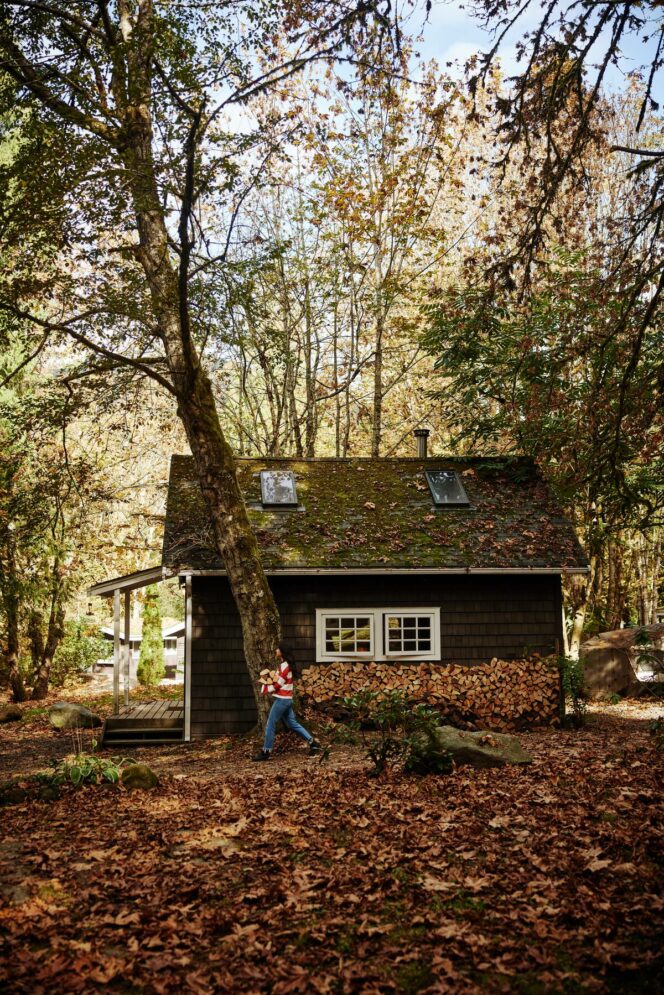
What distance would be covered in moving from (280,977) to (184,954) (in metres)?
0.65

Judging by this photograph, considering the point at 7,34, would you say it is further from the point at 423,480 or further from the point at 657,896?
the point at 657,896

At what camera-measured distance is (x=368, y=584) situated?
A: 46.5 ft

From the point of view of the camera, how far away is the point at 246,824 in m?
6.92

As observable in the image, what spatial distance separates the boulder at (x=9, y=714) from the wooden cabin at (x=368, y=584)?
14.8ft

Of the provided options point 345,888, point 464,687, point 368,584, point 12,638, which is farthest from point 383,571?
point 12,638

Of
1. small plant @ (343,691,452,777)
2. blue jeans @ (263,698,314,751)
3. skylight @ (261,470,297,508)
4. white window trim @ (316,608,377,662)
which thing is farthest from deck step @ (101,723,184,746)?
small plant @ (343,691,452,777)

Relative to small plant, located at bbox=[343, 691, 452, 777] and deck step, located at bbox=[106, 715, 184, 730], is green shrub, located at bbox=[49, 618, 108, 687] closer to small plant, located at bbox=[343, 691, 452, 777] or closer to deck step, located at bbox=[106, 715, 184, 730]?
deck step, located at bbox=[106, 715, 184, 730]

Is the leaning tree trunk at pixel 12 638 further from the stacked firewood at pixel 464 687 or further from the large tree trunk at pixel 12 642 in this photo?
the stacked firewood at pixel 464 687

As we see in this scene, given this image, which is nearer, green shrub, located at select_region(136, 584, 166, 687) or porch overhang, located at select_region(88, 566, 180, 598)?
porch overhang, located at select_region(88, 566, 180, 598)

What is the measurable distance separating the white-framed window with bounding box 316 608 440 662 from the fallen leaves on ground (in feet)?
18.7

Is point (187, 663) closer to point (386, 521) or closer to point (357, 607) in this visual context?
point (357, 607)

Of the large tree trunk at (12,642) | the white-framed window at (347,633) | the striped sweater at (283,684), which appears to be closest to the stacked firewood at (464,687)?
the white-framed window at (347,633)

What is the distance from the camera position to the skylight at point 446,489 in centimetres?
1559

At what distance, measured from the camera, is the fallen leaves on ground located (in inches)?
168
